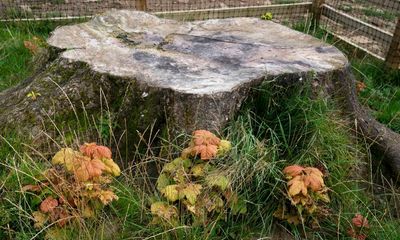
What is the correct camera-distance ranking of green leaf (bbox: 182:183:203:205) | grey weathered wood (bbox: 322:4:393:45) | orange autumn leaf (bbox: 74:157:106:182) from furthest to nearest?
grey weathered wood (bbox: 322:4:393:45)
green leaf (bbox: 182:183:203:205)
orange autumn leaf (bbox: 74:157:106:182)

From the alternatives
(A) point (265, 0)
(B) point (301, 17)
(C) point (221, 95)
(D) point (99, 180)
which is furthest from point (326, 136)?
(A) point (265, 0)

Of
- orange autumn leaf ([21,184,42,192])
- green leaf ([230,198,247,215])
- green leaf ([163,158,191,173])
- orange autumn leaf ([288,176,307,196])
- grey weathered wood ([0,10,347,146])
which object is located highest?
grey weathered wood ([0,10,347,146])

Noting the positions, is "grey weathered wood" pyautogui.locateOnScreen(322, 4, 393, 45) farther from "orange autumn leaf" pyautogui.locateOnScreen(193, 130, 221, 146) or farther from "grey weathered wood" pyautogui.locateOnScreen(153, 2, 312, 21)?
"orange autumn leaf" pyautogui.locateOnScreen(193, 130, 221, 146)

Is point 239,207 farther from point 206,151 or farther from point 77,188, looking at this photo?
point 77,188

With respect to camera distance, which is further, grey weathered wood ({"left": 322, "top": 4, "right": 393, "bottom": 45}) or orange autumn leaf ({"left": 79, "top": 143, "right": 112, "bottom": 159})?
grey weathered wood ({"left": 322, "top": 4, "right": 393, "bottom": 45})

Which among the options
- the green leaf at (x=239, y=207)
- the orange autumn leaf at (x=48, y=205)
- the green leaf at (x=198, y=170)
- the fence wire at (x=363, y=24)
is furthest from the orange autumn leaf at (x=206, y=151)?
the fence wire at (x=363, y=24)

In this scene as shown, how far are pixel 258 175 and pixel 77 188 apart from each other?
1043mm

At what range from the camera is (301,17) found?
686 cm

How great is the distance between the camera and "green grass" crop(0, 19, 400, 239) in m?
2.93

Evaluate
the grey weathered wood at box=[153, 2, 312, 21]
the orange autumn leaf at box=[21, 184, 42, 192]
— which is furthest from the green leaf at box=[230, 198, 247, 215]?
the grey weathered wood at box=[153, 2, 312, 21]

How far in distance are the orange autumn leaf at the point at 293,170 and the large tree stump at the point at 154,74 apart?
52cm

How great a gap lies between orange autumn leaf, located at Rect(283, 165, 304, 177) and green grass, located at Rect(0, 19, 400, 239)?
0.06 metres

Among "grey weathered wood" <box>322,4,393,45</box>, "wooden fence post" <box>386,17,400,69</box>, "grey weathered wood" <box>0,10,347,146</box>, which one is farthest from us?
"grey weathered wood" <box>322,4,393,45</box>

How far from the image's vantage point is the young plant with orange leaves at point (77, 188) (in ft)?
9.05
